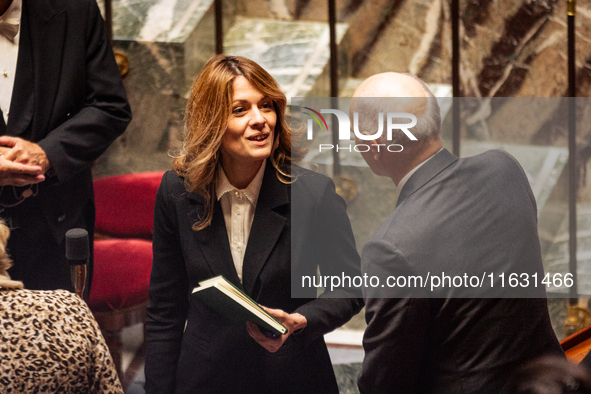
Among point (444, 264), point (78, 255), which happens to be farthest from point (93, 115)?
point (444, 264)

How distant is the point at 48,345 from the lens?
69.5 inches

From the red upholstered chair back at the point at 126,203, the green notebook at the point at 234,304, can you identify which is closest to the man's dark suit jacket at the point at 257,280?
the green notebook at the point at 234,304

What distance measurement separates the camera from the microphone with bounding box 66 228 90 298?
7.15 feet

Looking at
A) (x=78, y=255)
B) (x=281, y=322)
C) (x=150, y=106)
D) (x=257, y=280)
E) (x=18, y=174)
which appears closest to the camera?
(x=281, y=322)

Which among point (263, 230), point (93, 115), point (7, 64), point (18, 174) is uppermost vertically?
point (7, 64)

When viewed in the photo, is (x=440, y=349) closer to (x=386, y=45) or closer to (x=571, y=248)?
(x=571, y=248)

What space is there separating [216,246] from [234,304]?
28 cm

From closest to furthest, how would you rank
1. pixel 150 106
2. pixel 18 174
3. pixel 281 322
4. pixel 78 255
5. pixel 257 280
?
pixel 281 322, pixel 257 280, pixel 18 174, pixel 78 255, pixel 150 106

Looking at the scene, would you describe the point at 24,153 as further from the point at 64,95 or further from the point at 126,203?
the point at 126,203

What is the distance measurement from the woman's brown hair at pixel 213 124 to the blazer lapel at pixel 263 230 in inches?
1.9

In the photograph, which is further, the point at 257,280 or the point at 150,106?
the point at 150,106

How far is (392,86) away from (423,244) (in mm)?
420

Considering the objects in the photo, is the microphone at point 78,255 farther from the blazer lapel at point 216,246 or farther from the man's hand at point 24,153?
the blazer lapel at point 216,246

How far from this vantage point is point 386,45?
2754mm
